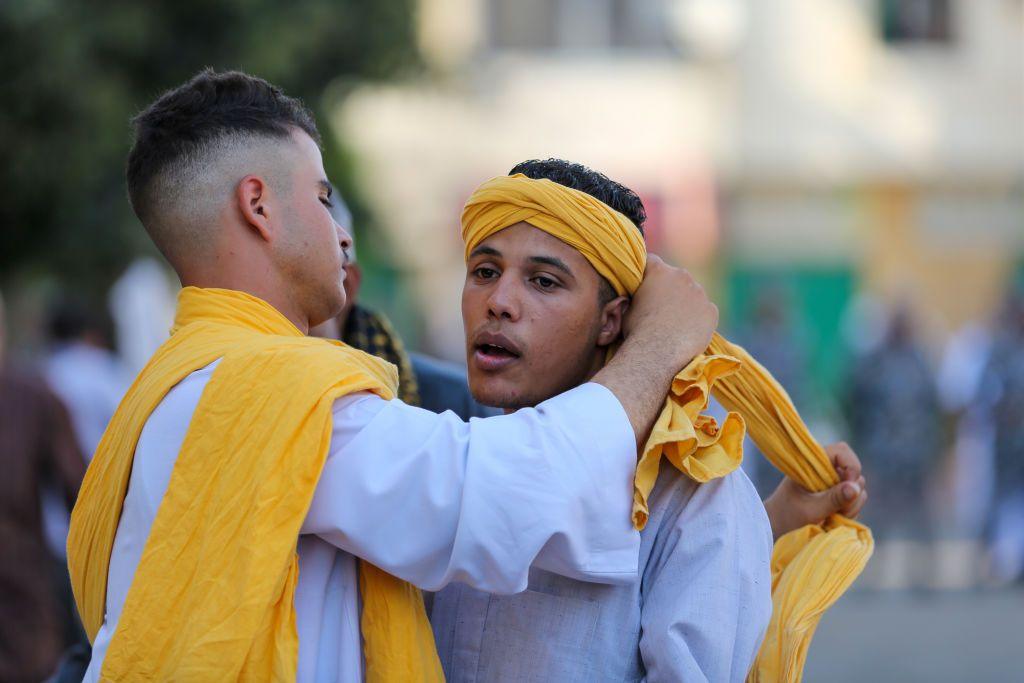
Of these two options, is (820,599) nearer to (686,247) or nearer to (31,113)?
(31,113)

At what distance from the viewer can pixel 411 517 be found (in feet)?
9.06

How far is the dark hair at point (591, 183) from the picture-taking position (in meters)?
3.26

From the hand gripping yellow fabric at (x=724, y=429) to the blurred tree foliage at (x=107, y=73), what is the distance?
674 centimetres

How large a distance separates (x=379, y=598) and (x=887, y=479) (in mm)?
9357

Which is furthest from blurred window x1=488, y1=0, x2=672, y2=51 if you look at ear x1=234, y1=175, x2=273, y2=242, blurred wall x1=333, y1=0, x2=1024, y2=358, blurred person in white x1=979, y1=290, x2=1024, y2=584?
ear x1=234, y1=175, x2=273, y2=242

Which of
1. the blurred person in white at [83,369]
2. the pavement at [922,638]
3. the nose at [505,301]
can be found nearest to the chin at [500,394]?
the nose at [505,301]

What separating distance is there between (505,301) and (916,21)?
19.0 m

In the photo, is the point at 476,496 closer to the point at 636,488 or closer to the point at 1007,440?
the point at 636,488

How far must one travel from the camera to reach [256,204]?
3125 mm

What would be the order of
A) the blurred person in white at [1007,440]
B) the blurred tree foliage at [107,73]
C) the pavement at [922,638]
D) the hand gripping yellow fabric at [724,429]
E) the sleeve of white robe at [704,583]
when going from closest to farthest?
1. the sleeve of white robe at [704,583]
2. the hand gripping yellow fabric at [724,429]
3. the pavement at [922,638]
4. the blurred tree foliage at [107,73]
5. the blurred person in white at [1007,440]

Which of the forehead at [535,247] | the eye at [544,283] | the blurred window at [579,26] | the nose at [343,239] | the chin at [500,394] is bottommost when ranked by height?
the blurred window at [579,26]

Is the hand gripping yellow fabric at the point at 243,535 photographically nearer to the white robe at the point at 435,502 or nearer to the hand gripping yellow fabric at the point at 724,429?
the white robe at the point at 435,502

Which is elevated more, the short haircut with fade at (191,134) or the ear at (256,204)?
the short haircut with fade at (191,134)

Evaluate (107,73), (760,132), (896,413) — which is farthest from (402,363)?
(760,132)
